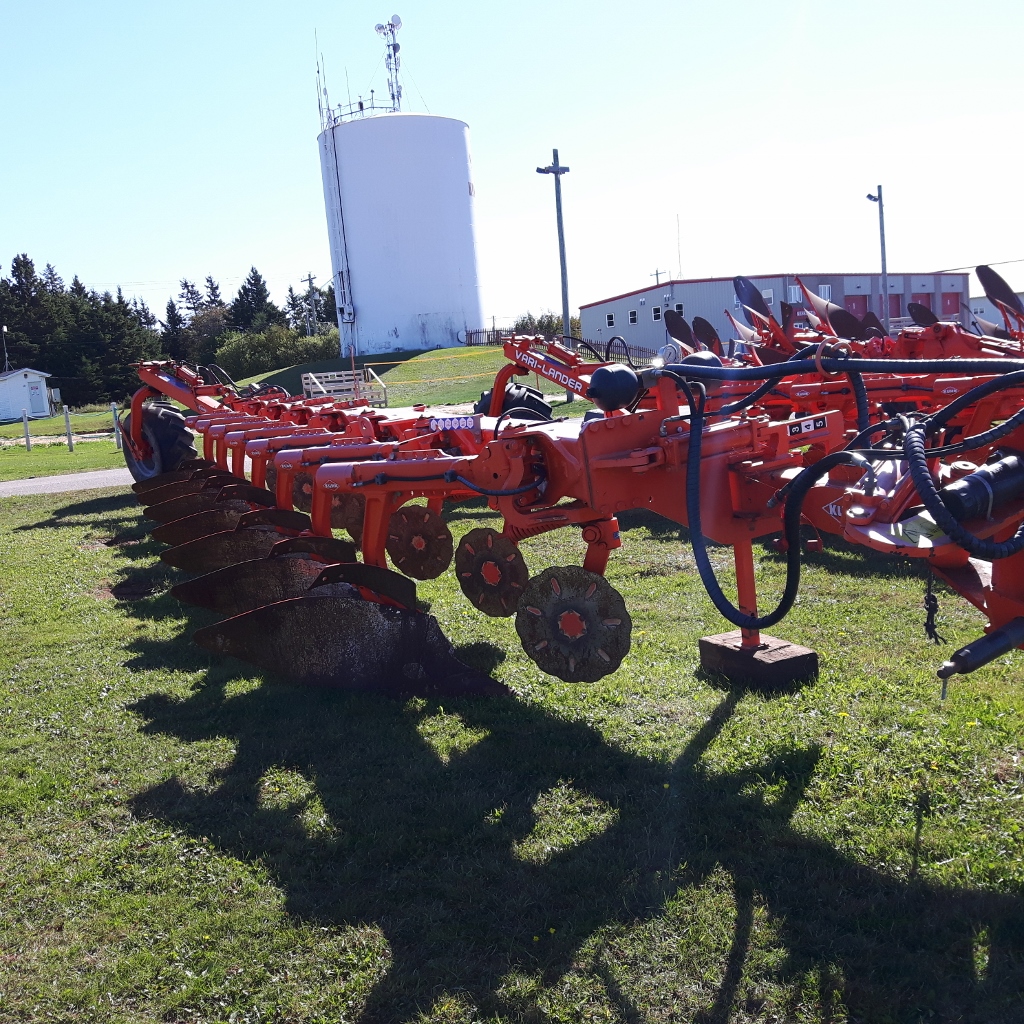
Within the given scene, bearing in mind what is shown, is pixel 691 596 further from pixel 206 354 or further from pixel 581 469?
pixel 206 354

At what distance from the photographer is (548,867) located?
10.7ft

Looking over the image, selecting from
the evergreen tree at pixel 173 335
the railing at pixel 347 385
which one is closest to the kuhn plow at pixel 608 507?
the railing at pixel 347 385

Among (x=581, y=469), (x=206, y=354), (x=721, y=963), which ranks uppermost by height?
(x=206, y=354)

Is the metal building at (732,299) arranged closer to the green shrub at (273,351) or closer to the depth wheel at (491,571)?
the green shrub at (273,351)

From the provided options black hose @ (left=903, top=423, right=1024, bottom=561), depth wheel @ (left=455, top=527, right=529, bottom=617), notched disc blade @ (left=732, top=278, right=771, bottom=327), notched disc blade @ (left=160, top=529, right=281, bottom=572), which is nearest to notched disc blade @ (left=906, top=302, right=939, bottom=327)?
notched disc blade @ (left=732, top=278, right=771, bottom=327)

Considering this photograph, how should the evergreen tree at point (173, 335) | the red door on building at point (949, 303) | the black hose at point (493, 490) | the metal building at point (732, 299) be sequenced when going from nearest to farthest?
1. the black hose at point (493, 490)
2. the metal building at point (732, 299)
3. the red door on building at point (949, 303)
4. the evergreen tree at point (173, 335)

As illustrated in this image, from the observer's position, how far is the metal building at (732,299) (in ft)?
113

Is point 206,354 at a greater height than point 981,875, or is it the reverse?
point 206,354

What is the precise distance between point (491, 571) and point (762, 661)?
1.58m

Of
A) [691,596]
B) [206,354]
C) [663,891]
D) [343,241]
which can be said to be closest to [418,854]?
[663,891]

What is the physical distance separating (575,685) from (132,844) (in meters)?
2.26

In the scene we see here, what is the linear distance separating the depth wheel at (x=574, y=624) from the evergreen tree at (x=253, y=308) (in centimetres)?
6568

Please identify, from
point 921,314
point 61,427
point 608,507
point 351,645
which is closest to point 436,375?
point 61,427

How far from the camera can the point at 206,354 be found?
206 feet
